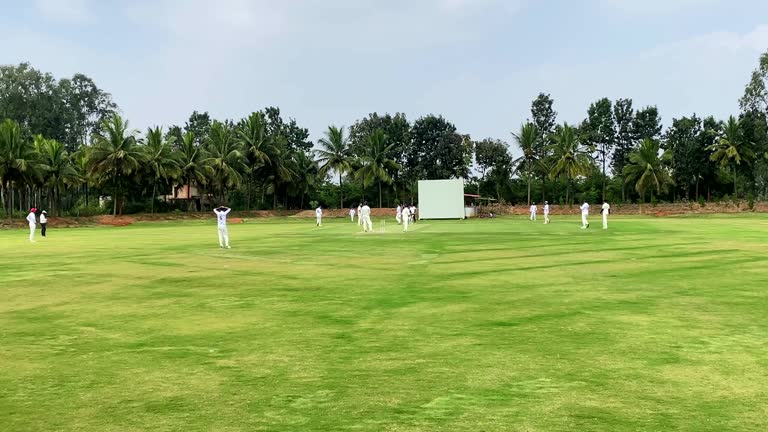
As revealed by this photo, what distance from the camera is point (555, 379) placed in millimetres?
5719

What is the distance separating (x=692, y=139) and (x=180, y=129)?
72592 millimetres

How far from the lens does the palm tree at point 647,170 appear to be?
67.1 meters

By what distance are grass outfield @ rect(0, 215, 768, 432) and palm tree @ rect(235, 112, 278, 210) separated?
5690 centimetres

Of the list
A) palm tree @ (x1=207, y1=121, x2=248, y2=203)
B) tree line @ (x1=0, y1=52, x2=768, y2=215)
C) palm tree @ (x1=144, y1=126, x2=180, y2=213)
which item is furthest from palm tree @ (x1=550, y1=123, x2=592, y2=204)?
palm tree @ (x1=144, y1=126, x2=180, y2=213)

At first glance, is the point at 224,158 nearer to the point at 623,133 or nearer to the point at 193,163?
the point at 193,163

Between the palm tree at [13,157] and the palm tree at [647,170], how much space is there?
6182cm

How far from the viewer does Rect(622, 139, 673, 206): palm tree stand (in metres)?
67.1

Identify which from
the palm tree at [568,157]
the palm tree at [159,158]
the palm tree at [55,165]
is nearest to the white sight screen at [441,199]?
the palm tree at [568,157]

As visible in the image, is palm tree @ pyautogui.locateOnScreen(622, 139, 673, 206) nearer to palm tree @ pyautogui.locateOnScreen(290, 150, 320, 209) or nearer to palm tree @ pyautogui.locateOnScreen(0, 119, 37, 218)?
palm tree @ pyautogui.locateOnScreen(290, 150, 320, 209)

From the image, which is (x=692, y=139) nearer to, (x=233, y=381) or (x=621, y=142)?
(x=621, y=142)

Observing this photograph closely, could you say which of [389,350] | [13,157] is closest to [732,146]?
[389,350]

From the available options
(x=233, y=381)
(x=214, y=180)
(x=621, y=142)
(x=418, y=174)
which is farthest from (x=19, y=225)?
(x=621, y=142)

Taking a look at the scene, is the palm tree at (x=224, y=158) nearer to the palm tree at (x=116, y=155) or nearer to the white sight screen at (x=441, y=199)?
the palm tree at (x=116, y=155)

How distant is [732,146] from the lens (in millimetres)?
66938
